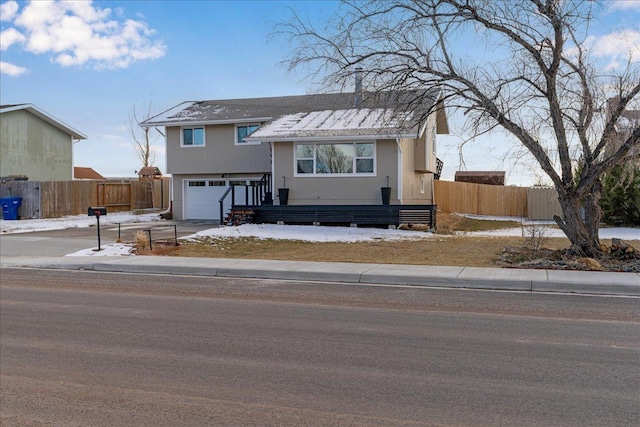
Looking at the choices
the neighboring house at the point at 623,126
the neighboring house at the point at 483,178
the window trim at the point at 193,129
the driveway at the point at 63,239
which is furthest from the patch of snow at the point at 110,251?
the neighboring house at the point at 483,178

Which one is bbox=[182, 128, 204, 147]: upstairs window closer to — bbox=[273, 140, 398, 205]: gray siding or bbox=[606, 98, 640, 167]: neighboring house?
bbox=[273, 140, 398, 205]: gray siding

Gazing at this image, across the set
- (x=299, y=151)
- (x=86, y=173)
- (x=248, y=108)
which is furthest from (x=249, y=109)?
(x=86, y=173)

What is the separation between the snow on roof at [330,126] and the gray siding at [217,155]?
2370 mm

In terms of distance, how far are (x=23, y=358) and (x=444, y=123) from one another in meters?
29.7

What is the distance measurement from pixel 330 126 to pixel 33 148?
23.1 metres

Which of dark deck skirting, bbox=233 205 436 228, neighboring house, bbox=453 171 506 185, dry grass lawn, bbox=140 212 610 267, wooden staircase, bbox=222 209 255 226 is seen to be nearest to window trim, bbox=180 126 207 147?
wooden staircase, bbox=222 209 255 226

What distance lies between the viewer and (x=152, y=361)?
20.8 feet

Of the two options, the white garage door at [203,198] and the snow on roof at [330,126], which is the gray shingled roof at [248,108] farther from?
the white garage door at [203,198]

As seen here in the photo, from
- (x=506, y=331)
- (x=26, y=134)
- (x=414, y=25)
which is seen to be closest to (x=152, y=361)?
(x=506, y=331)

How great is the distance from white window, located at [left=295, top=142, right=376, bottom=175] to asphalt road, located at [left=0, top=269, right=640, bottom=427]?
1471cm

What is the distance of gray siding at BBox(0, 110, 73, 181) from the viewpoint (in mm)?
36250

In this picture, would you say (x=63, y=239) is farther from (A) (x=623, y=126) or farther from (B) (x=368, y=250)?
(A) (x=623, y=126)

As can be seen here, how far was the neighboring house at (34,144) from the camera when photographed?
36.2 m

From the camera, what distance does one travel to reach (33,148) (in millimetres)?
38156
